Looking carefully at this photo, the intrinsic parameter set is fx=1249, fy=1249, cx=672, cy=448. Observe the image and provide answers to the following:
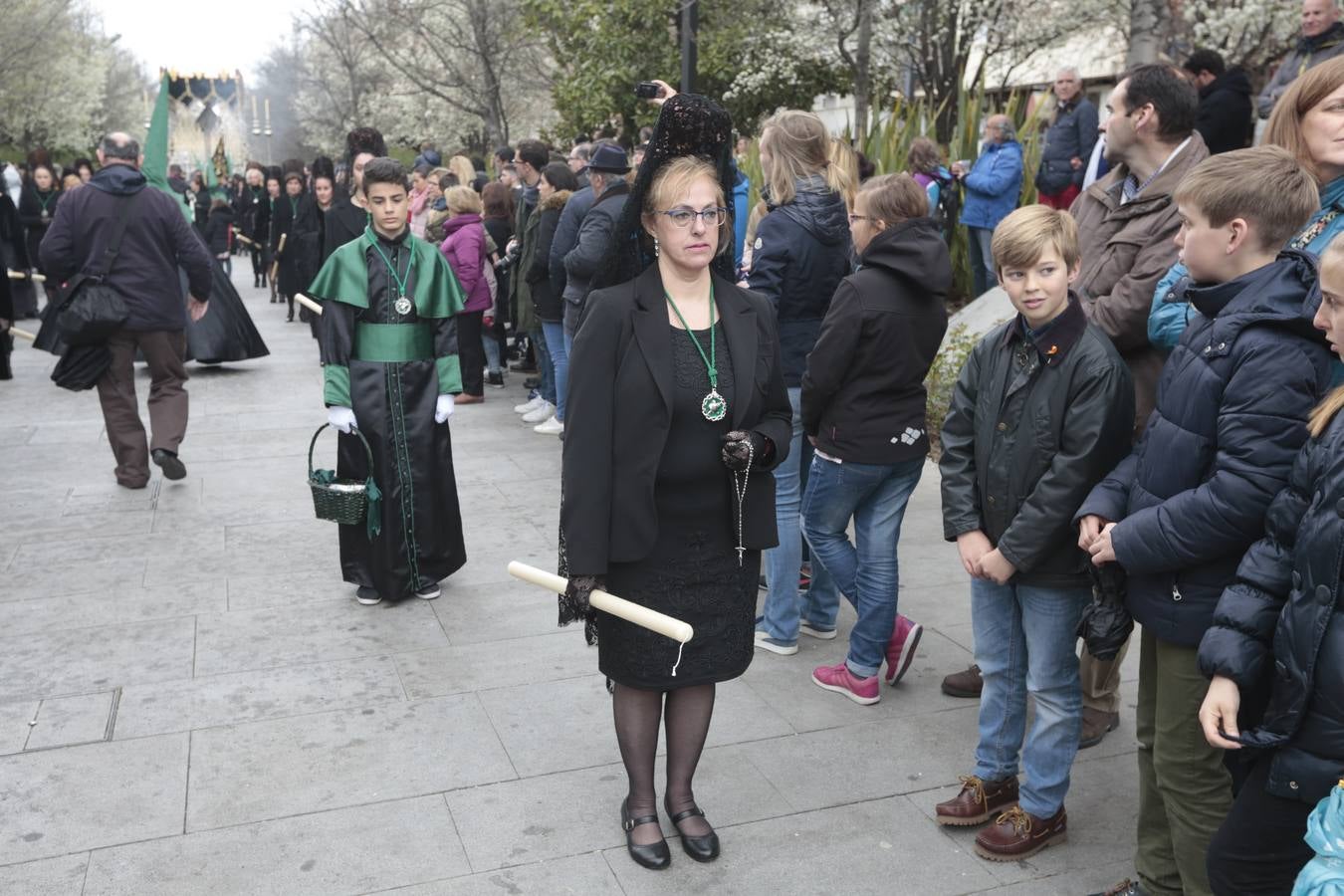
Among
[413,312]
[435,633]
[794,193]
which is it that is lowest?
[435,633]

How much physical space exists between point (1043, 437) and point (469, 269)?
755 centimetres

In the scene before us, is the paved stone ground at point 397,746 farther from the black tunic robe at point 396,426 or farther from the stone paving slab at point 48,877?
the black tunic robe at point 396,426

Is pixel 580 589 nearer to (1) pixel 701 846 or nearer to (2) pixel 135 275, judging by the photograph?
(1) pixel 701 846

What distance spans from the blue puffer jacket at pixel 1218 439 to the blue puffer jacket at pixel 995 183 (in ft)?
26.7

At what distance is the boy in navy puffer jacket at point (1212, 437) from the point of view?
2.74m

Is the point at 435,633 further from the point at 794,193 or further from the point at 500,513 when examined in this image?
the point at 794,193

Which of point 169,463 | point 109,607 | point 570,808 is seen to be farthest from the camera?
point 169,463

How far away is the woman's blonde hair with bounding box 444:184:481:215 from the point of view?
1048 cm

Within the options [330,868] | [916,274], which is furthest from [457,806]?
[916,274]

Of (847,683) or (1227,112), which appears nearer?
(847,683)

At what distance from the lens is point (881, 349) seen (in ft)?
14.6

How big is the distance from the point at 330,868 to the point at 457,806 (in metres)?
0.48

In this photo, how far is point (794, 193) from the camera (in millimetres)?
4973

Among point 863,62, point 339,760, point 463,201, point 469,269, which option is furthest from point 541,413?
point 863,62
